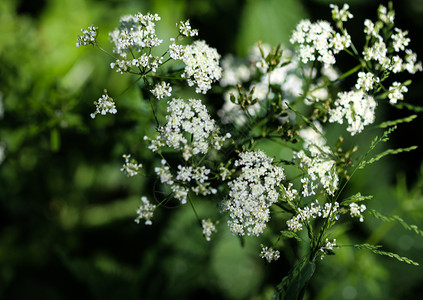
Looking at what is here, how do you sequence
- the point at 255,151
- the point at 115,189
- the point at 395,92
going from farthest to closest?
the point at 115,189
the point at 395,92
the point at 255,151

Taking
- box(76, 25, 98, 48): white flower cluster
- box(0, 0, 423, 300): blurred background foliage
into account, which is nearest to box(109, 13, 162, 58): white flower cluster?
box(76, 25, 98, 48): white flower cluster

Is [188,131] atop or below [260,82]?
below

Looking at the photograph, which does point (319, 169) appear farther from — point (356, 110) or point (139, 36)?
point (139, 36)

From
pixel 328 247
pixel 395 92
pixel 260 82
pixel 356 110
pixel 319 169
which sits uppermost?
pixel 260 82

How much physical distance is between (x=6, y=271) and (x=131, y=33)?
2711mm

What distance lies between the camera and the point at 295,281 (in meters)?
1.36

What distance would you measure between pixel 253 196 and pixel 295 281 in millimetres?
360

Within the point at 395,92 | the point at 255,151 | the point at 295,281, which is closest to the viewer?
the point at 295,281

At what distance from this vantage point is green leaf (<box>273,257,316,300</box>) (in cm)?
135

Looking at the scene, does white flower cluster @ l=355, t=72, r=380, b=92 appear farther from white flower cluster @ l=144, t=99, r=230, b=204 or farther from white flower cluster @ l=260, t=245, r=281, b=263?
white flower cluster @ l=260, t=245, r=281, b=263

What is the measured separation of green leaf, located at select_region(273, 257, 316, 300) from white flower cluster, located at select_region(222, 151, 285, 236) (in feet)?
0.67

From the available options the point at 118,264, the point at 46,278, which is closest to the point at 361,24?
the point at 118,264

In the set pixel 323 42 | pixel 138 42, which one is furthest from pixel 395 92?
pixel 138 42

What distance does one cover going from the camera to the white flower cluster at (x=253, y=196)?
138 cm
